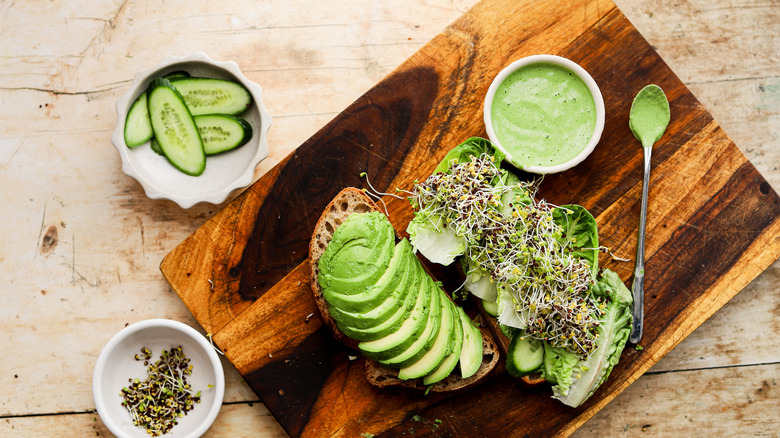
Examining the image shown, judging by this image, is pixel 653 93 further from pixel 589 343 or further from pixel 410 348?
pixel 410 348

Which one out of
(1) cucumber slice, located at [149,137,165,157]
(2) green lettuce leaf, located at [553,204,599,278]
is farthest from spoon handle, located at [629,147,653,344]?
(1) cucumber slice, located at [149,137,165,157]

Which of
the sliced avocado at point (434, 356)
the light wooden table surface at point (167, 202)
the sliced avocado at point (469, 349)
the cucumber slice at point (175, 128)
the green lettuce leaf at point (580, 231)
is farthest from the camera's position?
the light wooden table surface at point (167, 202)

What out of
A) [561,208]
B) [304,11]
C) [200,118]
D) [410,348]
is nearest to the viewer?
[410,348]

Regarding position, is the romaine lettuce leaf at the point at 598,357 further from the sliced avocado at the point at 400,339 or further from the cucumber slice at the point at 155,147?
the cucumber slice at the point at 155,147

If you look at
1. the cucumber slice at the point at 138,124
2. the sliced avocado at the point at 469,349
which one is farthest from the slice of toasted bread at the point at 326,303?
the cucumber slice at the point at 138,124

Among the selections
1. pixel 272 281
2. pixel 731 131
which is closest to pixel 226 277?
pixel 272 281

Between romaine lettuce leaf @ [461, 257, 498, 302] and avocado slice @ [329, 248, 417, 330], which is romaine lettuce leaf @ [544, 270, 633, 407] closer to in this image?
romaine lettuce leaf @ [461, 257, 498, 302]
